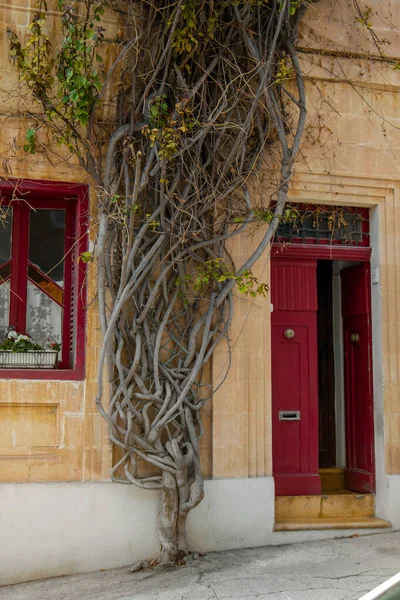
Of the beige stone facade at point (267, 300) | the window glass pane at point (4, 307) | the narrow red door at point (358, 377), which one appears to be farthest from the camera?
the narrow red door at point (358, 377)

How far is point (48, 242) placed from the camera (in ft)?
22.0

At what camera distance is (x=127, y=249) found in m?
5.91

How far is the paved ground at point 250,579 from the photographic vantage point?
17.9 ft

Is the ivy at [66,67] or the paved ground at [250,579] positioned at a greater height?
the ivy at [66,67]

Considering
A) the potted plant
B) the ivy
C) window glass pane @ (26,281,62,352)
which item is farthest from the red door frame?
the potted plant

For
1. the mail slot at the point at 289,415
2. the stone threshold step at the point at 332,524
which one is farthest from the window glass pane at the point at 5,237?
the stone threshold step at the point at 332,524

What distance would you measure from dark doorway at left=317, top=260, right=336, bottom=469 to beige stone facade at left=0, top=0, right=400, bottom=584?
4.16 ft

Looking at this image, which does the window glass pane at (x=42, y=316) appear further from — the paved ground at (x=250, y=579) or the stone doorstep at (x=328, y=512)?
the stone doorstep at (x=328, y=512)

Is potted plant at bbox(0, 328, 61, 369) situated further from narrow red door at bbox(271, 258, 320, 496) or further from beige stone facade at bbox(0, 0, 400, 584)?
narrow red door at bbox(271, 258, 320, 496)

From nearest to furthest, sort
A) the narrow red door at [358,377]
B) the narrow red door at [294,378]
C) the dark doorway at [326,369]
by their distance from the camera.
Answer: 1. the narrow red door at [294,378]
2. the narrow red door at [358,377]
3. the dark doorway at [326,369]

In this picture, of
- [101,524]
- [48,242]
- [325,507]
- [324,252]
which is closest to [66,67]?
[48,242]

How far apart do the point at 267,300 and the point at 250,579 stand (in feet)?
8.32

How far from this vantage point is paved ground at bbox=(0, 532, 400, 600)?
5453 mm

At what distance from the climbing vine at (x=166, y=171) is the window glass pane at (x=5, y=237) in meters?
0.81
